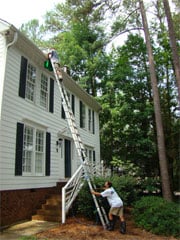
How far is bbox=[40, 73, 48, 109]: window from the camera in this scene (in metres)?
9.67

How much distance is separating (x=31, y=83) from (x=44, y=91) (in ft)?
3.19

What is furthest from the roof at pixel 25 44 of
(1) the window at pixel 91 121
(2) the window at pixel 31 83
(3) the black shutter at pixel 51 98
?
(1) the window at pixel 91 121

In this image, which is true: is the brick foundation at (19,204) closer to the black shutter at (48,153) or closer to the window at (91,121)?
the black shutter at (48,153)

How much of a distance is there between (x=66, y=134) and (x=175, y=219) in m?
6.24

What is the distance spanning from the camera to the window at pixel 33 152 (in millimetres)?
8148

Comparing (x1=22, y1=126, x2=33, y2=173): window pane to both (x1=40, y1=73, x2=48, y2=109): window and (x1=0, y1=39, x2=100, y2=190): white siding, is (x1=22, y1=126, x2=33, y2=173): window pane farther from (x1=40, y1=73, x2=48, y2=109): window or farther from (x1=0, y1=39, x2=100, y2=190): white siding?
(x1=40, y1=73, x2=48, y2=109): window

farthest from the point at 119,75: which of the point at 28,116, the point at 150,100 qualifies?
the point at 28,116

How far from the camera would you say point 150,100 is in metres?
18.3

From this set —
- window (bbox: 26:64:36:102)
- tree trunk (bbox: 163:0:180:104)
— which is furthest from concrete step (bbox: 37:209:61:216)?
tree trunk (bbox: 163:0:180:104)

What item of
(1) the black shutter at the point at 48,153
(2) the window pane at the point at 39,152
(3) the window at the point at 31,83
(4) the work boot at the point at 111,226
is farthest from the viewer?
(1) the black shutter at the point at 48,153

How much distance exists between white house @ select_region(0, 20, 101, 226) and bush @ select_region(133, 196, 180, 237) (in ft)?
12.1

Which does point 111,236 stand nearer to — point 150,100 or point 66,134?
point 66,134

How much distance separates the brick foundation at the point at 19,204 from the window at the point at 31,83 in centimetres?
350

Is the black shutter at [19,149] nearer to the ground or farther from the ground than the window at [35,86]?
nearer to the ground
